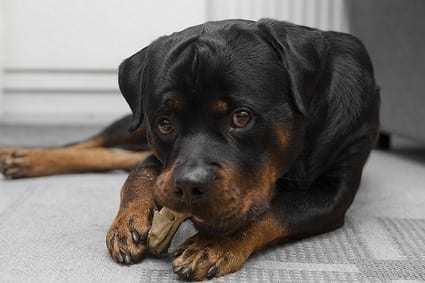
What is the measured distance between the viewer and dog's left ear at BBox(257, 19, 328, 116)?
1.55 metres

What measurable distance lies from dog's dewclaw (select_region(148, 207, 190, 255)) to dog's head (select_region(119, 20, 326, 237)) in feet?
0.16

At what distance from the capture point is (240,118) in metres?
1.47

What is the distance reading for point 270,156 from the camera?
1521 millimetres

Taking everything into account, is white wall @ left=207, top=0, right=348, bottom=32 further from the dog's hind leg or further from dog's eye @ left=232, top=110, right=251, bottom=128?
dog's eye @ left=232, top=110, right=251, bottom=128

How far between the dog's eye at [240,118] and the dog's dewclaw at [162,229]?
219 mm

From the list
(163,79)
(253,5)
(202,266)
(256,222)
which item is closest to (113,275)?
(202,266)

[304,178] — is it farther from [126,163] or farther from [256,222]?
[126,163]

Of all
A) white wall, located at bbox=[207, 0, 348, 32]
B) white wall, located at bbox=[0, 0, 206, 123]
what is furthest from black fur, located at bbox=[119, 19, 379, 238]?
white wall, located at bbox=[0, 0, 206, 123]

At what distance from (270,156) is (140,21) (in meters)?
2.39

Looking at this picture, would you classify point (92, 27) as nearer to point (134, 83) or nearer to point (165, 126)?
point (134, 83)

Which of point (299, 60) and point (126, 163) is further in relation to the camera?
point (126, 163)

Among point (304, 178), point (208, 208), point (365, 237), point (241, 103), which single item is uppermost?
point (241, 103)

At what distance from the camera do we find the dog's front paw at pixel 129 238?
145 cm

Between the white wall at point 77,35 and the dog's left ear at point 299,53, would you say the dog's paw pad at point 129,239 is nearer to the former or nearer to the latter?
the dog's left ear at point 299,53
